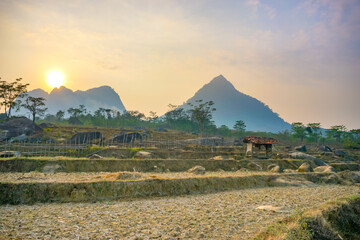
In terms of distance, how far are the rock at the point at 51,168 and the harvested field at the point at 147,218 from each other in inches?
310

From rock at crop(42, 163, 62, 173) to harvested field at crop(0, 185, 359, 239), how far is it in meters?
7.88

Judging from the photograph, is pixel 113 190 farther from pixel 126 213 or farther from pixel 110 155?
pixel 110 155

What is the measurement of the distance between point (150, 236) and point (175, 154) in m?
21.6

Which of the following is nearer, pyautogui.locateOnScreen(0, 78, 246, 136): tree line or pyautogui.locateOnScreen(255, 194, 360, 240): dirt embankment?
pyautogui.locateOnScreen(255, 194, 360, 240): dirt embankment

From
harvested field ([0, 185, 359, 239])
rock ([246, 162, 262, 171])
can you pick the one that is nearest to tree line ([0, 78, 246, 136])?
rock ([246, 162, 262, 171])

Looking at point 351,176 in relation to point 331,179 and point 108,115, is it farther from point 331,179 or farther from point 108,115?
point 108,115

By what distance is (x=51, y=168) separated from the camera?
19.6 meters

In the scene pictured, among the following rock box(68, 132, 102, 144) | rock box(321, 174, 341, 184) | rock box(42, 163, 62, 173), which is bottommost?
rock box(321, 174, 341, 184)

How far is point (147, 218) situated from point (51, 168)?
1267 centimetres

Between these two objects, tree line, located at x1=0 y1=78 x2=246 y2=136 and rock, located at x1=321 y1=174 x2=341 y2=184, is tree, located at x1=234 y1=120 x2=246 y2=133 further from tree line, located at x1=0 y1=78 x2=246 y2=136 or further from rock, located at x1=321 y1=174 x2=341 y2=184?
rock, located at x1=321 y1=174 x2=341 y2=184

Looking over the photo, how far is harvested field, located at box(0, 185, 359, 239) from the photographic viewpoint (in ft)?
27.6

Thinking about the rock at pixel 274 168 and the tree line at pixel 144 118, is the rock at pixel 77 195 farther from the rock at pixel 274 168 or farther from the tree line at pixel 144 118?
the tree line at pixel 144 118

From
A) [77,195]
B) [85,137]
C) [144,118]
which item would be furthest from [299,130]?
[77,195]

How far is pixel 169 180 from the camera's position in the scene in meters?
16.2
